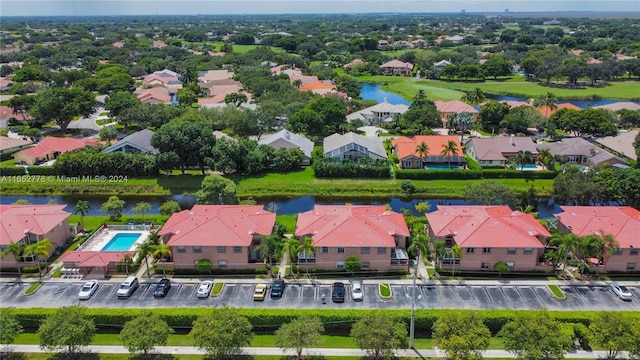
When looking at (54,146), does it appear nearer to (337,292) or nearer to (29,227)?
(29,227)

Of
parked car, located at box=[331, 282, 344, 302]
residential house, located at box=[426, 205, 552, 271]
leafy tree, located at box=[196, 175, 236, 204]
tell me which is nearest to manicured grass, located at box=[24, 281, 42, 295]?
leafy tree, located at box=[196, 175, 236, 204]

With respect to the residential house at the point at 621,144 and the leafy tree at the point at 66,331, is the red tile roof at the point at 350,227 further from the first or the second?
the residential house at the point at 621,144

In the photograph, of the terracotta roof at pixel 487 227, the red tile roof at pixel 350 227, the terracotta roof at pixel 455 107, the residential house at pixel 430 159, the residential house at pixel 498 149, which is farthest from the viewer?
the terracotta roof at pixel 455 107

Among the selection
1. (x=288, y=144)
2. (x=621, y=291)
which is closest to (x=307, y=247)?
(x=621, y=291)

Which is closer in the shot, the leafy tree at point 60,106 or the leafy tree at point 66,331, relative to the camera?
the leafy tree at point 66,331

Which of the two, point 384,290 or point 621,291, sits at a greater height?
point 621,291

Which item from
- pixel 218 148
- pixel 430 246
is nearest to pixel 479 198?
pixel 430 246

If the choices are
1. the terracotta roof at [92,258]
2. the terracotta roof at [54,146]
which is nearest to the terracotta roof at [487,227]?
the terracotta roof at [92,258]
